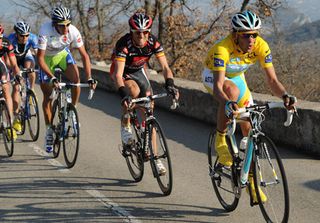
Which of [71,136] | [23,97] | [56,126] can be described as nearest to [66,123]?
[71,136]

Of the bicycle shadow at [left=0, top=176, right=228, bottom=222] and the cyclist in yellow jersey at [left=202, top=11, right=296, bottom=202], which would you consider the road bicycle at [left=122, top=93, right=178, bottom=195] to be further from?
the cyclist in yellow jersey at [left=202, top=11, right=296, bottom=202]

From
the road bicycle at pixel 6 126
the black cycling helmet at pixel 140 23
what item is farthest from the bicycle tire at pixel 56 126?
the black cycling helmet at pixel 140 23

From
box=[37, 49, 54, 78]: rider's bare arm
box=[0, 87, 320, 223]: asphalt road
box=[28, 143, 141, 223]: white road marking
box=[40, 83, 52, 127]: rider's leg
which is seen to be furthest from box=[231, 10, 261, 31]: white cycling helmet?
box=[40, 83, 52, 127]: rider's leg

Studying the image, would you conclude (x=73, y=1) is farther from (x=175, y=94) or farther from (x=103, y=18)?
(x=175, y=94)

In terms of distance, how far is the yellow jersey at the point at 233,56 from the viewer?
211 inches

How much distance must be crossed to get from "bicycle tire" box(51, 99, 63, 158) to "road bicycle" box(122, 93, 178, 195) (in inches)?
64.0

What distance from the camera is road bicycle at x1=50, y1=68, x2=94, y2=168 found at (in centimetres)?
773

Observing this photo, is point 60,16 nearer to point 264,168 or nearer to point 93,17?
point 264,168

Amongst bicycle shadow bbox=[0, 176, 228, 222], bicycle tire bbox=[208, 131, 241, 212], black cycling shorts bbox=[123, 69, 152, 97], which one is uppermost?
black cycling shorts bbox=[123, 69, 152, 97]

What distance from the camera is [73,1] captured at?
3094 cm

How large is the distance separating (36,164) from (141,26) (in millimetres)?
2944

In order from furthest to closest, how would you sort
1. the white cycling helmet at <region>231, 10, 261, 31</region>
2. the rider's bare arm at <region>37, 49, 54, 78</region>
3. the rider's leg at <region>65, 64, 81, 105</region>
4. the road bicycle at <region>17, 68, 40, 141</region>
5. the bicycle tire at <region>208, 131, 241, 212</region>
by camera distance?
1. the road bicycle at <region>17, 68, 40, 141</region>
2. the rider's leg at <region>65, 64, 81, 105</region>
3. the rider's bare arm at <region>37, 49, 54, 78</region>
4. the bicycle tire at <region>208, 131, 241, 212</region>
5. the white cycling helmet at <region>231, 10, 261, 31</region>

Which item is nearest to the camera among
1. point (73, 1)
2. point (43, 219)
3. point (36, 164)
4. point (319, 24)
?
point (43, 219)

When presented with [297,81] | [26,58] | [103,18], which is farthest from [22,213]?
[103,18]
